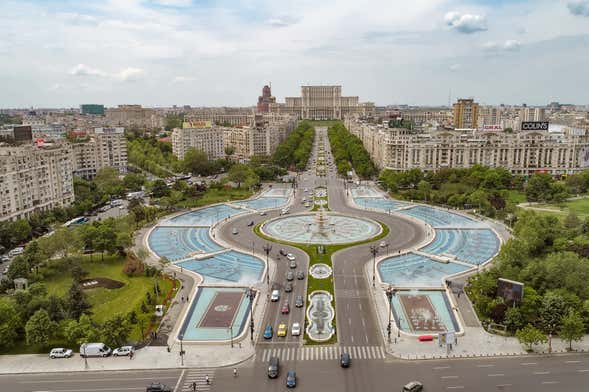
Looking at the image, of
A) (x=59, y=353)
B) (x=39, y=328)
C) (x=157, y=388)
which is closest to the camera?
(x=157, y=388)

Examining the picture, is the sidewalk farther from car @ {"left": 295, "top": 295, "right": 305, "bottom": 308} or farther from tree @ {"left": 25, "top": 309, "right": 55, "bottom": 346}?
car @ {"left": 295, "top": 295, "right": 305, "bottom": 308}

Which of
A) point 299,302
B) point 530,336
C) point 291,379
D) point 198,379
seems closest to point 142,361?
point 198,379

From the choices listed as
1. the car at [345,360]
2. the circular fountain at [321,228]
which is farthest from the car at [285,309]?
the circular fountain at [321,228]

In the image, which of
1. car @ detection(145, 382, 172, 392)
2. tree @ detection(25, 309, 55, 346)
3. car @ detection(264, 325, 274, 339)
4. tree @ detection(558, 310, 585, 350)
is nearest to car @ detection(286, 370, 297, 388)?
car @ detection(264, 325, 274, 339)

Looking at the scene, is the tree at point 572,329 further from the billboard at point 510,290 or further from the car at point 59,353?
the car at point 59,353

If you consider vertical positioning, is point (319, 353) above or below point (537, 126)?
below

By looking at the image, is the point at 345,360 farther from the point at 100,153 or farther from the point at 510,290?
the point at 100,153
